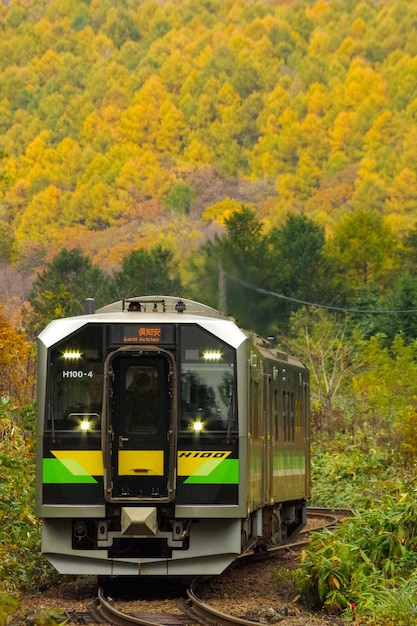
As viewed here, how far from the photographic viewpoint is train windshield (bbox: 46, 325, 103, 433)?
578 inches

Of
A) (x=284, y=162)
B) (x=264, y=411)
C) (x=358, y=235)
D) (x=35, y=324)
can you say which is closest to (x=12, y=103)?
(x=284, y=162)

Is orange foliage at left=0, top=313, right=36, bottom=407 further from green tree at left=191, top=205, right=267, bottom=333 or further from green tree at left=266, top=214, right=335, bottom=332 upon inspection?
green tree at left=266, top=214, right=335, bottom=332

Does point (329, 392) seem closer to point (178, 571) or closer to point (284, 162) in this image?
point (178, 571)

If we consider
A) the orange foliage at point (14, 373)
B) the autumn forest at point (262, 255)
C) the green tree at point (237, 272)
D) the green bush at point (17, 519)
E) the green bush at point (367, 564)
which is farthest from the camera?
the green tree at point (237, 272)

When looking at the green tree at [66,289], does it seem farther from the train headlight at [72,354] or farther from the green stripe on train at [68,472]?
the green stripe on train at [68,472]

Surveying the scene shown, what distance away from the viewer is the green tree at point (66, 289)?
6938 centimetres

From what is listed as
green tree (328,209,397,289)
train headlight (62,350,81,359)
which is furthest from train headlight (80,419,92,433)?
green tree (328,209,397,289)

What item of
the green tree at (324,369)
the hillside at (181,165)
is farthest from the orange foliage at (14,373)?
the hillside at (181,165)

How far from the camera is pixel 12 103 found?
19650 centimetres

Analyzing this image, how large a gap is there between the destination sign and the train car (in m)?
0.01

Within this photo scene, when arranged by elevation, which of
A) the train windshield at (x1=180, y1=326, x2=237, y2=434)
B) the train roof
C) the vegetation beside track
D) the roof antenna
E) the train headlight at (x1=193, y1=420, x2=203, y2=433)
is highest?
the roof antenna

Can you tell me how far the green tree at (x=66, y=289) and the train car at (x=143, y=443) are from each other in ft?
148

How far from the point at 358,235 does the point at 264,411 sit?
95.0 m

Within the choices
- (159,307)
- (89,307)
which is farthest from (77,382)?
(89,307)
